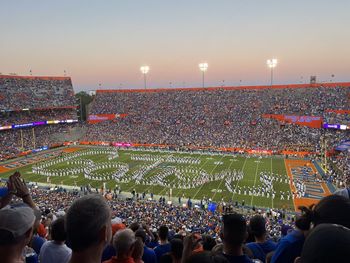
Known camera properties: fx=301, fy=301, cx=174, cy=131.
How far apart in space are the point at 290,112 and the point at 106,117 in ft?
117

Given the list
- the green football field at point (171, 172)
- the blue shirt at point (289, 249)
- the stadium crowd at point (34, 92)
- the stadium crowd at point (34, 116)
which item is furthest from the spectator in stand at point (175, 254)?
the stadium crowd at point (34, 92)

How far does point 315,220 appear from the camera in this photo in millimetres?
2223

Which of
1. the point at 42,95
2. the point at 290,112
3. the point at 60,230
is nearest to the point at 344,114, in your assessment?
the point at 290,112

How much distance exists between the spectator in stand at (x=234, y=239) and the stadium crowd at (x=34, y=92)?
184 feet

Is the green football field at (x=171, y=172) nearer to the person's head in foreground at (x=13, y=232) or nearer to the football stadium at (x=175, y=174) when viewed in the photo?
the football stadium at (x=175, y=174)

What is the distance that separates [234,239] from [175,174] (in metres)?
28.6

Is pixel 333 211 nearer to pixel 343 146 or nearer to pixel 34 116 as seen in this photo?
pixel 343 146

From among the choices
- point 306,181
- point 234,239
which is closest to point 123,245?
point 234,239

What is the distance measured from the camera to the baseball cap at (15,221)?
2135 mm

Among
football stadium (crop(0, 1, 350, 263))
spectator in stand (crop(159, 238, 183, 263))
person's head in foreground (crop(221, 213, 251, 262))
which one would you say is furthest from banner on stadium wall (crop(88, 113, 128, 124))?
person's head in foreground (crop(221, 213, 251, 262))

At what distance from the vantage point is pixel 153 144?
1921 inches

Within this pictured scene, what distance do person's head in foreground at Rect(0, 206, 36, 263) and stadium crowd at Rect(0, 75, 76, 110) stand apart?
5604cm

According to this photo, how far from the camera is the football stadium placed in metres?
2.19

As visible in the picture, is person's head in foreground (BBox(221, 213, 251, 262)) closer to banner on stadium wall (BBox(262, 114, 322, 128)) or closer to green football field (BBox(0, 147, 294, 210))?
green football field (BBox(0, 147, 294, 210))
